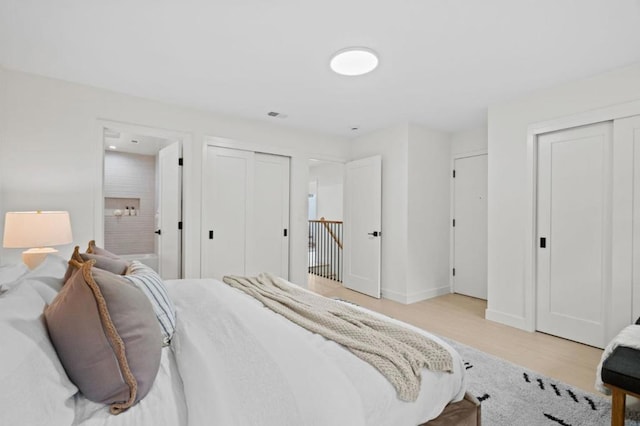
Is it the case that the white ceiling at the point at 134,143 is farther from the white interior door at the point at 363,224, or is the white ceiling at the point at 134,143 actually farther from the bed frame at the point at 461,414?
the bed frame at the point at 461,414

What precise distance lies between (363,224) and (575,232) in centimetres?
251

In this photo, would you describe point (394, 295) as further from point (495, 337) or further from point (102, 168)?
point (102, 168)

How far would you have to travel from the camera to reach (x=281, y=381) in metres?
1.04

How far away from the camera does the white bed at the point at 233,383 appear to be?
844 millimetres

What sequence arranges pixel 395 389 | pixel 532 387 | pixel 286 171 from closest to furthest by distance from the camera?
1. pixel 395 389
2. pixel 532 387
3. pixel 286 171

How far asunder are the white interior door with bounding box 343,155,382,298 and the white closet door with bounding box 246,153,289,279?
106cm

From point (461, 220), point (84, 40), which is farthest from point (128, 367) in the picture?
point (461, 220)

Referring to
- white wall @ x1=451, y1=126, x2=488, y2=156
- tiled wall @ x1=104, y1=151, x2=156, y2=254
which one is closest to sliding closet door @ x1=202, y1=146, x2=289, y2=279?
white wall @ x1=451, y1=126, x2=488, y2=156

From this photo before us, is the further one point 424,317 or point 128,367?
point 424,317

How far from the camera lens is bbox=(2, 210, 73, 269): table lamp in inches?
91.4

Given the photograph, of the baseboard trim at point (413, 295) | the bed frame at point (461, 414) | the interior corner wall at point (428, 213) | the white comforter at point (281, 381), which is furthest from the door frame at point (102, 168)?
the bed frame at point (461, 414)

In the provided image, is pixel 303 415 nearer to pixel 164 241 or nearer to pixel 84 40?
pixel 84 40

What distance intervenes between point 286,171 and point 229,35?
238cm

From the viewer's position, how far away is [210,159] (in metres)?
3.82
